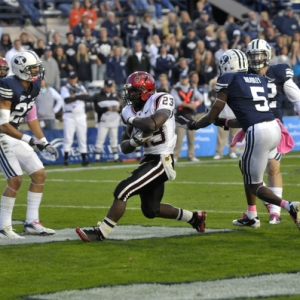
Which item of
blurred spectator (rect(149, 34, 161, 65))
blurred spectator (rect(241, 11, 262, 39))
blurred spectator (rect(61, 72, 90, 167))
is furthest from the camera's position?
blurred spectator (rect(241, 11, 262, 39))

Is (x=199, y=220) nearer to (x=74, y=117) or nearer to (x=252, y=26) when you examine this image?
(x=74, y=117)

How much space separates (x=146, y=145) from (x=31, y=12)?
1530 centimetres

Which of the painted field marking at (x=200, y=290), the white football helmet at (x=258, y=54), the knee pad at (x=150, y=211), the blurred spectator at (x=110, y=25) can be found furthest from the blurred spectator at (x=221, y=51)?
the painted field marking at (x=200, y=290)

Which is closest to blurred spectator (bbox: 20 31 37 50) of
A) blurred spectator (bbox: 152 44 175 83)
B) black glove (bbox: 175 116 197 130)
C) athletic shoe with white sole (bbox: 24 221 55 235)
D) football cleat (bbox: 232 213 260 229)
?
blurred spectator (bbox: 152 44 175 83)

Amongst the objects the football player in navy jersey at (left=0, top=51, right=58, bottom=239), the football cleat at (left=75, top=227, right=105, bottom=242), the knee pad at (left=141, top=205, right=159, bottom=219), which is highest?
the football player in navy jersey at (left=0, top=51, right=58, bottom=239)

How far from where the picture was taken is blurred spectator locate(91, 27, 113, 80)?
2038cm

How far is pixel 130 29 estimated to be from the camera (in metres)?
22.2

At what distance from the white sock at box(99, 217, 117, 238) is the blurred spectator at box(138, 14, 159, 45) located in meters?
14.8

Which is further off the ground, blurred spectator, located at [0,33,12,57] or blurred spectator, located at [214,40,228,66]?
blurred spectator, located at [0,33,12,57]

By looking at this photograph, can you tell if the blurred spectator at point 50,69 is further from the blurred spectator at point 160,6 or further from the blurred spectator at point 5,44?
the blurred spectator at point 160,6

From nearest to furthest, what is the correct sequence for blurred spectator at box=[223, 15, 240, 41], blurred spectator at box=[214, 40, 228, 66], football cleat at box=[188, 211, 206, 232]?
football cleat at box=[188, 211, 206, 232], blurred spectator at box=[214, 40, 228, 66], blurred spectator at box=[223, 15, 240, 41]

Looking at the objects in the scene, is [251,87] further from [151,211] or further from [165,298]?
[165,298]

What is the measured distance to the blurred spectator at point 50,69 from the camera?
1888 centimetres

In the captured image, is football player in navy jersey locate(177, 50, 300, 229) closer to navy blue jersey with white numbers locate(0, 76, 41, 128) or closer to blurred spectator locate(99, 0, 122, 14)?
navy blue jersey with white numbers locate(0, 76, 41, 128)
